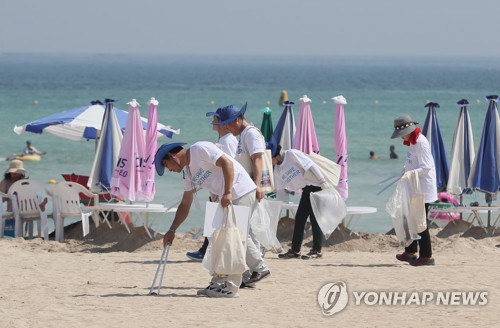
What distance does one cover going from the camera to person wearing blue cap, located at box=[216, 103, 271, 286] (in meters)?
9.00

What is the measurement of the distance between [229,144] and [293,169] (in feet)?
3.75

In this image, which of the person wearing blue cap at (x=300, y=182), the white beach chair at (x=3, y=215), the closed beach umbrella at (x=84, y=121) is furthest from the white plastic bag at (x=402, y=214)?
the white beach chair at (x=3, y=215)

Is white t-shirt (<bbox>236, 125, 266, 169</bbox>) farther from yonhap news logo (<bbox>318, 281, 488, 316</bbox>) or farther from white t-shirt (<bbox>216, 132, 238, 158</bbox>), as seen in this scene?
yonhap news logo (<bbox>318, 281, 488, 316</bbox>)

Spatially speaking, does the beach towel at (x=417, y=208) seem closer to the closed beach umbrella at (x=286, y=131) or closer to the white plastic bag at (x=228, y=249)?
the white plastic bag at (x=228, y=249)

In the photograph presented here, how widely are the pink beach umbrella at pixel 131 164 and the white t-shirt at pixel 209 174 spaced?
398 cm

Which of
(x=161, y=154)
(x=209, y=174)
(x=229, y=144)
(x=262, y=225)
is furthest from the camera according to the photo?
(x=229, y=144)

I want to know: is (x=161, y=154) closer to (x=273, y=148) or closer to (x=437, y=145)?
(x=273, y=148)

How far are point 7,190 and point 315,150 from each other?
Answer: 353cm

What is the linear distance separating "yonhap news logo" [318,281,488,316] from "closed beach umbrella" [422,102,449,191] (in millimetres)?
3743

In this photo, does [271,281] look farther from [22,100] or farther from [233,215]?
[22,100]

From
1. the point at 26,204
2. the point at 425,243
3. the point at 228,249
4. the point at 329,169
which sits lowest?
the point at 26,204

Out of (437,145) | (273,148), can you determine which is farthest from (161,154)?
(437,145)

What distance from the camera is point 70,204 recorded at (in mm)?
13156

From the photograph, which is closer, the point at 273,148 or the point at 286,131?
the point at 273,148
